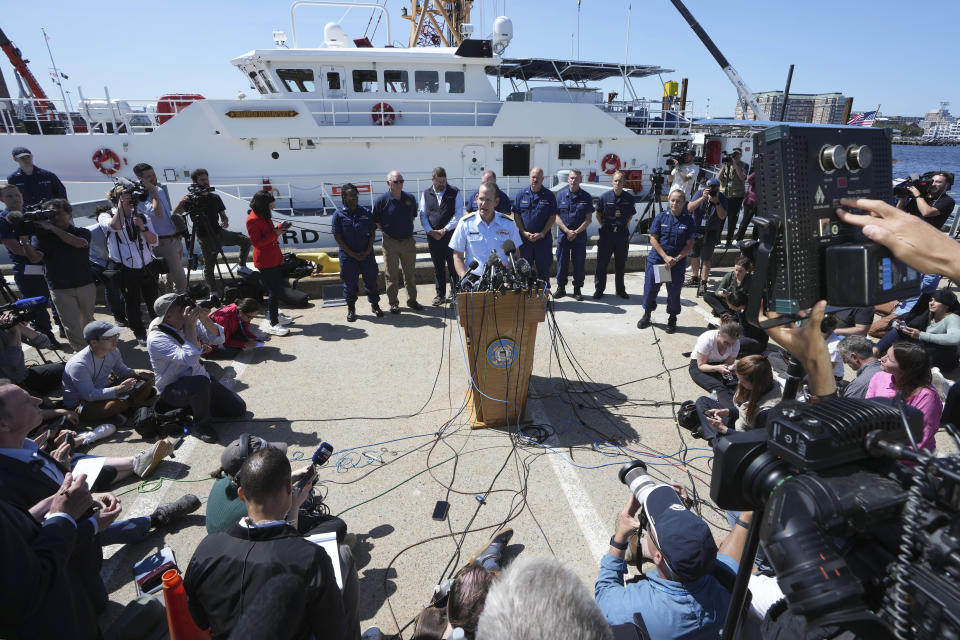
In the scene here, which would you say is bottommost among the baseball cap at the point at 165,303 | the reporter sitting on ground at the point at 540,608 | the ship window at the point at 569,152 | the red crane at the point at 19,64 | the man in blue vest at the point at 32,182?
the reporter sitting on ground at the point at 540,608

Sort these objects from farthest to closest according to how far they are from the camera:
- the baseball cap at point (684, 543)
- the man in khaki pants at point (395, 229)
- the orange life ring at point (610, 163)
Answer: the orange life ring at point (610, 163)
the man in khaki pants at point (395, 229)
the baseball cap at point (684, 543)

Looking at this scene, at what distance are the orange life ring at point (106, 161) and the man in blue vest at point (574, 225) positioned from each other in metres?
9.49

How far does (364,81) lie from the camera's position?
36.2 ft

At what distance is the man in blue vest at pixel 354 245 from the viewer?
21.4 feet

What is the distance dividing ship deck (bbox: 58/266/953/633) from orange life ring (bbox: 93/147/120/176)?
641 cm

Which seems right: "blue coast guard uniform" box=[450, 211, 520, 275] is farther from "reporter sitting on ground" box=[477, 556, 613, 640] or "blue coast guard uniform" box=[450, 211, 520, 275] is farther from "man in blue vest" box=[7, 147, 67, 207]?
"man in blue vest" box=[7, 147, 67, 207]

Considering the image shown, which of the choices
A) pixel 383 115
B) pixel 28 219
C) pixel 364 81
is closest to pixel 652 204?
pixel 383 115

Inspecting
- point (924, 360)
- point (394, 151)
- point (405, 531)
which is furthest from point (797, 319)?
point (394, 151)

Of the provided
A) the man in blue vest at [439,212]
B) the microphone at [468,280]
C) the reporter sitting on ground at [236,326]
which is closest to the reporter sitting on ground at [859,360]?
the microphone at [468,280]

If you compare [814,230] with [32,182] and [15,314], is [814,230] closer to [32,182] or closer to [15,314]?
[15,314]

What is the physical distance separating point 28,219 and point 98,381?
79.1 inches

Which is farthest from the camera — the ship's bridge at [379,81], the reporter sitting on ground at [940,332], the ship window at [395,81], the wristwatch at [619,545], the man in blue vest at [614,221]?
the ship window at [395,81]

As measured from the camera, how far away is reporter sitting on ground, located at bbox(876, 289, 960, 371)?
Result: 15.4ft

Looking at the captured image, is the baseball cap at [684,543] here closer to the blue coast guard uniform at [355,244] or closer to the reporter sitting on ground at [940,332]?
the reporter sitting on ground at [940,332]
